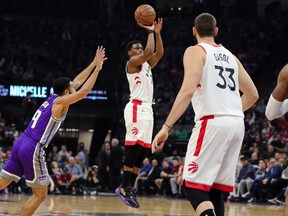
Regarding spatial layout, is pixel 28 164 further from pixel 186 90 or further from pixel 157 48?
→ pixel 186 90

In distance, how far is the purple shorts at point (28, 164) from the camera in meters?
7.85

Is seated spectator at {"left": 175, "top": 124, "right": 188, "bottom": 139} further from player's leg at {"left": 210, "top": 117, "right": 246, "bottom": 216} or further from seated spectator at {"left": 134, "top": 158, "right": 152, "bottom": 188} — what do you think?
player's leg at {"left": 210, "top": 117, "right": 246, "bottom": 216}

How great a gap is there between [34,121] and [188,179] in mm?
3103

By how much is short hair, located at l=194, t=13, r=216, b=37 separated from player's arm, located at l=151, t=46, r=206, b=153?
0.25 m

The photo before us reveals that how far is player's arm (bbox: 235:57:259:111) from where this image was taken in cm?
593

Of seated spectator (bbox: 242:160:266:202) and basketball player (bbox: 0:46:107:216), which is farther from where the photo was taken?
seated spectator (bbox: 242:160:266:202)

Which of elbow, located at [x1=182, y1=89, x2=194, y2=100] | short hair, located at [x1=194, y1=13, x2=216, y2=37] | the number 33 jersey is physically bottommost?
the number 33 jersey

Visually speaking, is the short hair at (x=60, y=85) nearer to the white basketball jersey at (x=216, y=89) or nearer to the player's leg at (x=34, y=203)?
the player's leg at (x=34, y=203)

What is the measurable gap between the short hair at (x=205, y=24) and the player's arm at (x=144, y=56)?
2859 millimetres

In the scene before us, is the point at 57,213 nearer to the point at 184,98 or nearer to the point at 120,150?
the point at 184,98

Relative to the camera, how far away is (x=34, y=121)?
8.04 m

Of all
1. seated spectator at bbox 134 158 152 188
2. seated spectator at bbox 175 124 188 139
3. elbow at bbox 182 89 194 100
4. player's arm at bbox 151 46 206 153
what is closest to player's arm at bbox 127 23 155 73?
player's arm at bbox 151 46 206 153

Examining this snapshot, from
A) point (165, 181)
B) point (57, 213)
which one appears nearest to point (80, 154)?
point (165, 181)

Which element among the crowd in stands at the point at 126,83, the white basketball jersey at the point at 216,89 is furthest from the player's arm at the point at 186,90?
the crowd in stands at the point at 126,83
